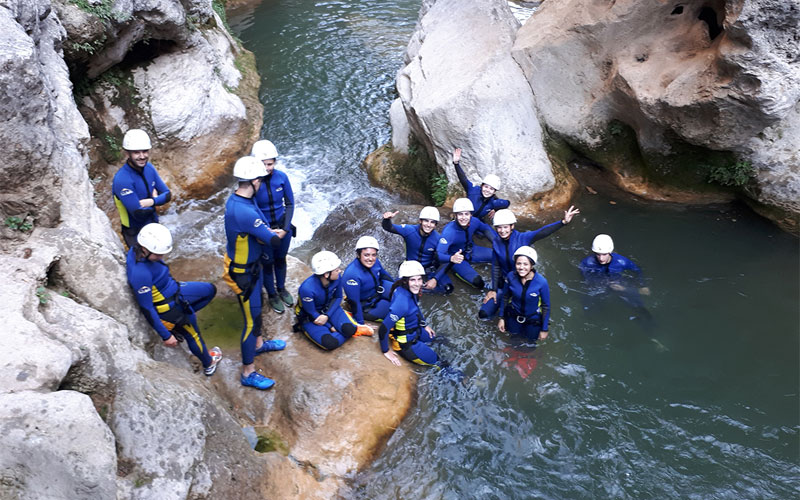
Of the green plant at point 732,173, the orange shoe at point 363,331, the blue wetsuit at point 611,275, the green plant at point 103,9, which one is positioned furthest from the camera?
the green plant at point 732,173

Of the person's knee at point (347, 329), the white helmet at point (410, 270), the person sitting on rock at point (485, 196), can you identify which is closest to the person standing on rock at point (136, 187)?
the person's knee at point (347, 329)

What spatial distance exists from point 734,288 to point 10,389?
929 cm

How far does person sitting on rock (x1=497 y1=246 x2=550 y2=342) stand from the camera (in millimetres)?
6785

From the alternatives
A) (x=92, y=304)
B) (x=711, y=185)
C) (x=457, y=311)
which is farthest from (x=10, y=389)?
(x=711, y=185)

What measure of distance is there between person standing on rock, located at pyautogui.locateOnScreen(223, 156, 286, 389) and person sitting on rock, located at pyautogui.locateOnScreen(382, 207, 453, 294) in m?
2.39

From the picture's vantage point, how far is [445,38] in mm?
11938

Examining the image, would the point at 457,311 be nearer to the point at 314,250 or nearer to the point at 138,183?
the point at 314,250

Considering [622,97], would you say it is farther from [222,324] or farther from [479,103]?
[222,324]

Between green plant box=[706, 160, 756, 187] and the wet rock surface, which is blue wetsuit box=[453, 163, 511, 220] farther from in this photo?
green plant box=[706, 160, 756, 187]

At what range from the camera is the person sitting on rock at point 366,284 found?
695 cm

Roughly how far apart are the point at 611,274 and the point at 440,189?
145 inches

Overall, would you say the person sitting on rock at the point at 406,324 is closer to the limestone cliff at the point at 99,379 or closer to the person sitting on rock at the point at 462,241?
the limestone cliff at the point at 99,379

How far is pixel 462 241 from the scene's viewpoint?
8.53m

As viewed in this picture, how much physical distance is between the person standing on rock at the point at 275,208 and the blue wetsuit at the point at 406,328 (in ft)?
4.96
